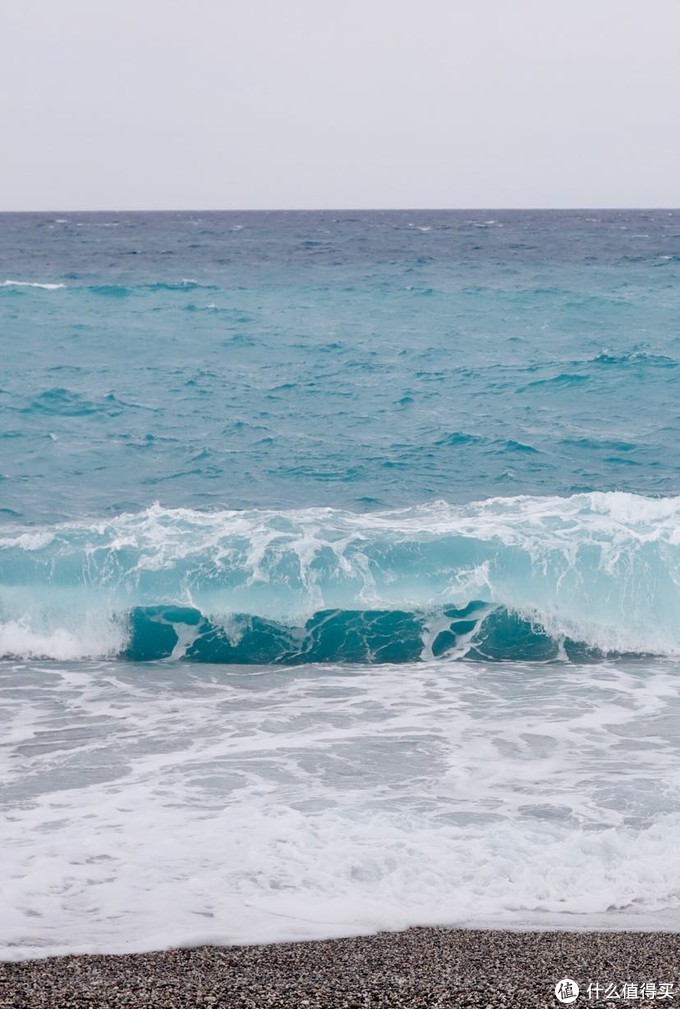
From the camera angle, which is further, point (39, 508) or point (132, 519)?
point (39, 508)

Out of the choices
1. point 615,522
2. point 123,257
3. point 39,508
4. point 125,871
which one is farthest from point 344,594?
point 123,257

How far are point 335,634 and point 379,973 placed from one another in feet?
18.7

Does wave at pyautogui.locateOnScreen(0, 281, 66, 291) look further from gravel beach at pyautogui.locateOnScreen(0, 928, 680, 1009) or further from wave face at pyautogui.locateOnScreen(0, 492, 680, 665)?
gravel beach at pyautogui.locateOnScreen(0, 928, 680, 1009)

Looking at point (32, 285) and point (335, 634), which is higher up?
point (32, 285)

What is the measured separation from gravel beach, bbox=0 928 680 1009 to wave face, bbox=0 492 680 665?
16.2 feet

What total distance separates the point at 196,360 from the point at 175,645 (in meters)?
13.0

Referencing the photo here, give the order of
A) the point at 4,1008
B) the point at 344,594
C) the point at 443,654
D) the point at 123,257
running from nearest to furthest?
the point at 4,1008 → the point at 443,654 → the point at 344,594 → the point at 123,257

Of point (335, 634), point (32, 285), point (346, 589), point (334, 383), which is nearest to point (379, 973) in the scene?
point (335, 634)

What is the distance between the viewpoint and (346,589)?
10.2m

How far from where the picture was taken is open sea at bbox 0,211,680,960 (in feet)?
15.9

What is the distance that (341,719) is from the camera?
7.40 m

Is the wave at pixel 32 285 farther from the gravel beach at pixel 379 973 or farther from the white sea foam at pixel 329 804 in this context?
the gravel beach at pixel 379 973

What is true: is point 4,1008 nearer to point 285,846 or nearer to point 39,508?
point 285,846

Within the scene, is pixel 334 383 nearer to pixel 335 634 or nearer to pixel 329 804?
pixel 335 634
